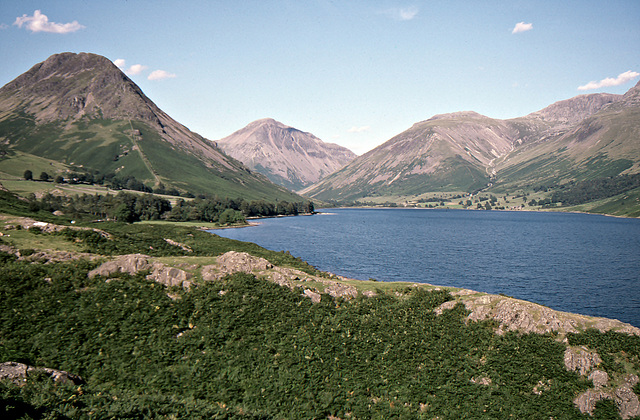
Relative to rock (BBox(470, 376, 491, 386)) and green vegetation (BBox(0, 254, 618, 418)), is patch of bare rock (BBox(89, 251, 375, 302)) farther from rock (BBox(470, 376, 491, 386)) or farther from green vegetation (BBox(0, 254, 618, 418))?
rock (BBox(470, 376, 491, 386))

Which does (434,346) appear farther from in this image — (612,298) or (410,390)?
(612,298)

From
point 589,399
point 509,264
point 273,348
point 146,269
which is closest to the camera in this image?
point 589,399

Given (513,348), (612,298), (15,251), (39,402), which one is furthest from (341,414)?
(612,298)

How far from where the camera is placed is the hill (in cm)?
2166

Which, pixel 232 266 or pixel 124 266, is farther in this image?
pixel 232 266

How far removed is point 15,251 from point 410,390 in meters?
34.3

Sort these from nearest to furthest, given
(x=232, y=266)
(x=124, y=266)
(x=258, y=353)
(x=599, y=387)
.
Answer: (x=599, y=387) → (x=258, y=353) → (x=124, y=266) → (x=232, y=266)

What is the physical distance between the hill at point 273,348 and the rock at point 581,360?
77 millimetres

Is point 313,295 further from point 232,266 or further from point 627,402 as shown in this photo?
point 627,402

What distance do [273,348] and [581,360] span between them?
21.7 meters

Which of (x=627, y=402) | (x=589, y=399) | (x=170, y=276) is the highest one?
(x=170, y=276)

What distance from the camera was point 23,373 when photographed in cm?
1938

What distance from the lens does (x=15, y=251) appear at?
31.2 metres

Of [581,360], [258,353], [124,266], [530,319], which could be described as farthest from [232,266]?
[581,360]
